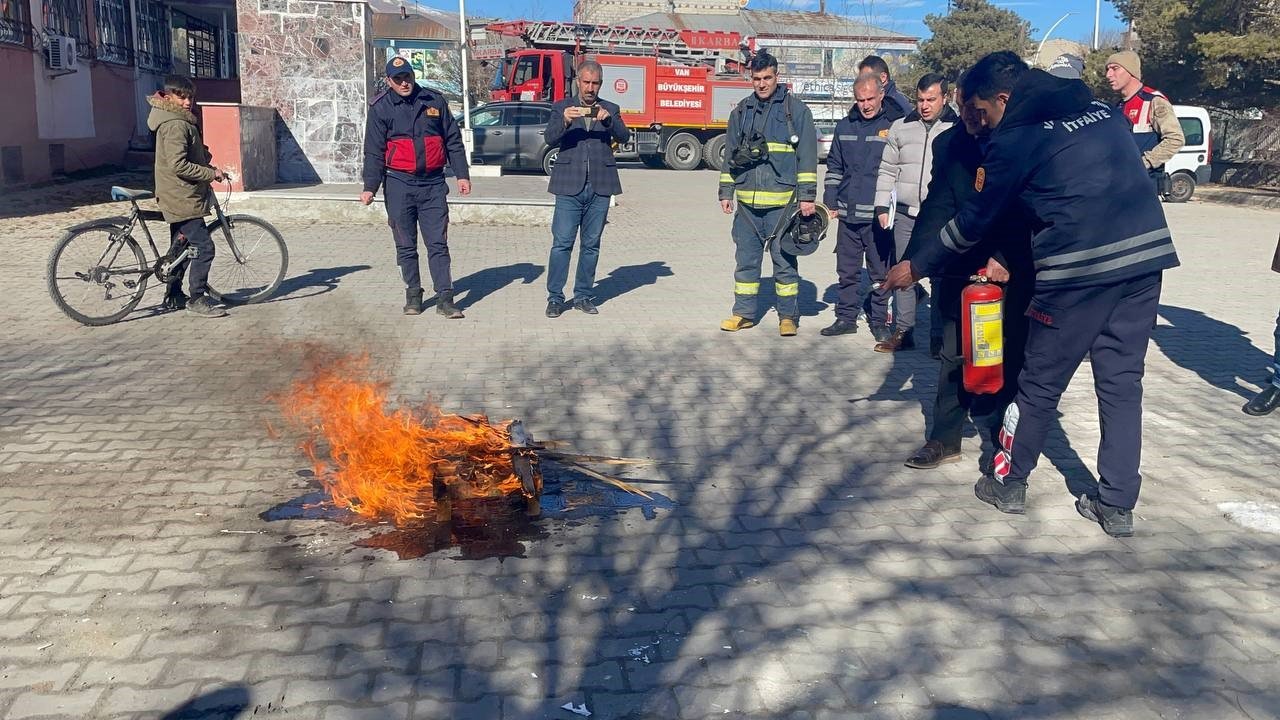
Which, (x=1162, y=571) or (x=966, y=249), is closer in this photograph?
(x=1162, y=571)

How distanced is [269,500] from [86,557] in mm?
842

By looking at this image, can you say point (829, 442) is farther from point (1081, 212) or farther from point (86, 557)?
point (86, 557)

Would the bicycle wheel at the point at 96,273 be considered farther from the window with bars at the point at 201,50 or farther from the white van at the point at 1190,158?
the window with bars at the point at 201,50

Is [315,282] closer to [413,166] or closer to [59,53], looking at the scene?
[413,166]

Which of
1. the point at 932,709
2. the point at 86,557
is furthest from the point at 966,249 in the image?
→ the point at 86,557

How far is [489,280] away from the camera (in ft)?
35.5

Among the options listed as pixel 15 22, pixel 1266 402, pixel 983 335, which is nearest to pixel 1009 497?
pixel 983 335

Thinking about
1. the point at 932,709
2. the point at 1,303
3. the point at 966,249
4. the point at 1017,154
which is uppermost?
the point at 1017,154

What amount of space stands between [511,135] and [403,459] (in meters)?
19.7

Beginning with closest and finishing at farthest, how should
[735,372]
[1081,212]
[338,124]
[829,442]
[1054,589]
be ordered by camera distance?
[1054,589] → [1081,212] → [829,442] → [735,372] → [338,124]

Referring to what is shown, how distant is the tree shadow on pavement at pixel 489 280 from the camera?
32.4 ft

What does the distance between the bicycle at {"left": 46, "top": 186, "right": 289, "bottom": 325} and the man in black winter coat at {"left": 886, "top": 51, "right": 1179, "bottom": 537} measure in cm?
654

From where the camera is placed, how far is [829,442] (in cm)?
585

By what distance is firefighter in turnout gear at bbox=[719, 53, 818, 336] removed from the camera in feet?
26.5
